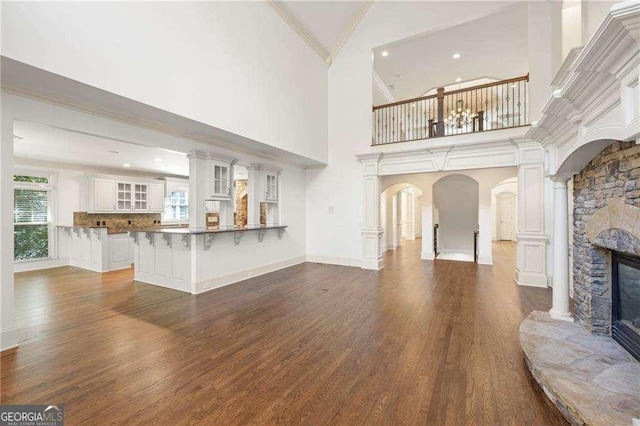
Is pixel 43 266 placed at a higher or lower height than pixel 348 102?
lower

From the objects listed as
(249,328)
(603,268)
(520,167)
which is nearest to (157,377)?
(249,328)

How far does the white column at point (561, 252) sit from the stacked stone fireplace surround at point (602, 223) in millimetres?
109

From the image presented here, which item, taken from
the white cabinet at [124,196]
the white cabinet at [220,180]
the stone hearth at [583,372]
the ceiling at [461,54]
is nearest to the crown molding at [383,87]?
the ceiling at [461,54]

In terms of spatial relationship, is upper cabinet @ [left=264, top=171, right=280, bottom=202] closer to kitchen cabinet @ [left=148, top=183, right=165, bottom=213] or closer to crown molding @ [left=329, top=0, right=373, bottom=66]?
crown molding @ [left=329, top=0, right=373, bottom=66]

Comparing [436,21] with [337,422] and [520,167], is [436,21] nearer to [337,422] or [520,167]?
[520,167]

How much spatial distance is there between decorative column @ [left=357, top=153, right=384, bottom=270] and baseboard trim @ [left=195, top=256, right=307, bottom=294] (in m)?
1.83

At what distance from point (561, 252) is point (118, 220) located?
31.9 ft

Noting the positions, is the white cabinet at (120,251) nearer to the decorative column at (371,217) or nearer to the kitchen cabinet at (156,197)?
the kitchen cabinet at (156,197)

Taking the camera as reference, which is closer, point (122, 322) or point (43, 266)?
point (122, 322)

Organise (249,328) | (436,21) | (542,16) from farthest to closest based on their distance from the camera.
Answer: (436,21)
(542,16)
(249,328)

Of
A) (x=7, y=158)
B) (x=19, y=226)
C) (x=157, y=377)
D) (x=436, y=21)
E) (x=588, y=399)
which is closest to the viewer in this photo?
(x=588, y=399)

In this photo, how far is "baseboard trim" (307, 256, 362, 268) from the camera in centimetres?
661

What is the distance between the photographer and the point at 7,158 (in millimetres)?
2631

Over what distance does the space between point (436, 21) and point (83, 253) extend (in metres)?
9.95
